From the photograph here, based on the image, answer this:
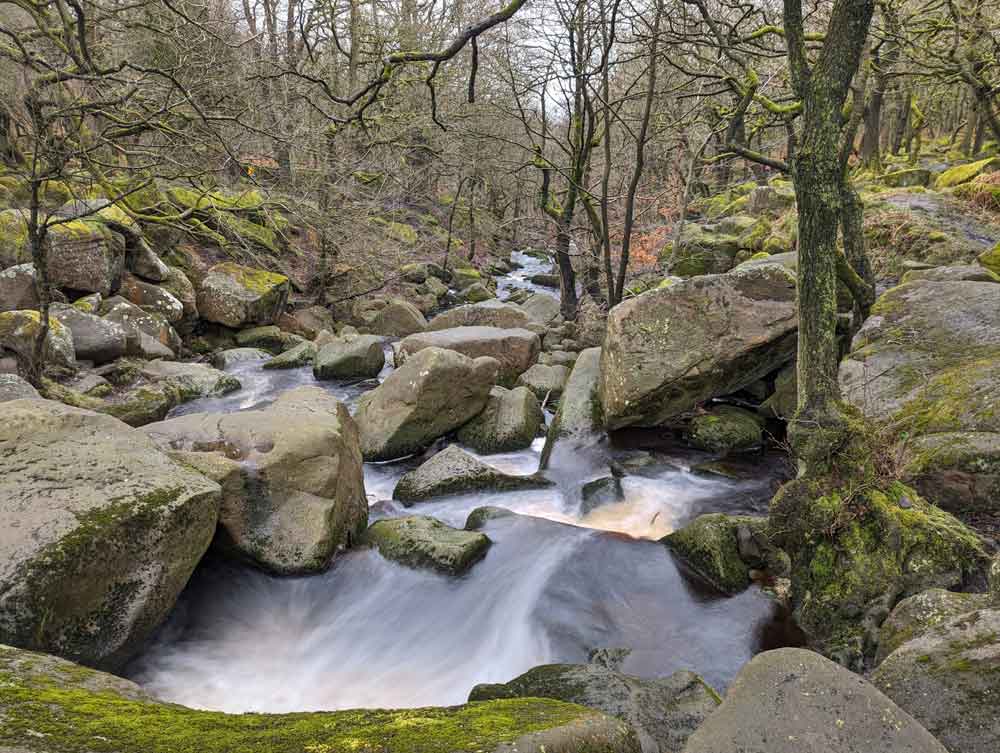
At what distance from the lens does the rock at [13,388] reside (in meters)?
6.32

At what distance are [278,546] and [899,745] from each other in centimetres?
420

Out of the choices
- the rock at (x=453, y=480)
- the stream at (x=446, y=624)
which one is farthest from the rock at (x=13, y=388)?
the rock at (x=453, y=480)

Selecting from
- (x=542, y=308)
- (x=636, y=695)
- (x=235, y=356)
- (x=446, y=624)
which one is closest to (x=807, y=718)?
(x=636, y=695)

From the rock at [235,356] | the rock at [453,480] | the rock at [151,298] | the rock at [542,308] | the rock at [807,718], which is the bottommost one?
the rock at [453,480]

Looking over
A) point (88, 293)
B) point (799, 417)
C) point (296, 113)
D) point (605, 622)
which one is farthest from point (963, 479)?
point (296, 113)

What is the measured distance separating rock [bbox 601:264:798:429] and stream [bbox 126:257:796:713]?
1.81m

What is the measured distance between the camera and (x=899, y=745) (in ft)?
6.45

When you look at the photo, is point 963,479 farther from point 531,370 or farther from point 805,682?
point 531,370

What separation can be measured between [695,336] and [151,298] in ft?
33.1

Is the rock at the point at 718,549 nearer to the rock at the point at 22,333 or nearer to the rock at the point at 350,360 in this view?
the rock at the point at 350,360

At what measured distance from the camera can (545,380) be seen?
10.1m

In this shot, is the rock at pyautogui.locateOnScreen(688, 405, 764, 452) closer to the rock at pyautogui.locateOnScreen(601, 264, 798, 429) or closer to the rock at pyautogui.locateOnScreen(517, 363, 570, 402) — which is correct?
the rock at pyautogui.locateOnScreen(601, 264, 798, 429)

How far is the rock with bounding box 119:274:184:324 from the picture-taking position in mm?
11320

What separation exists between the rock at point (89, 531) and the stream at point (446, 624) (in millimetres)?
585
